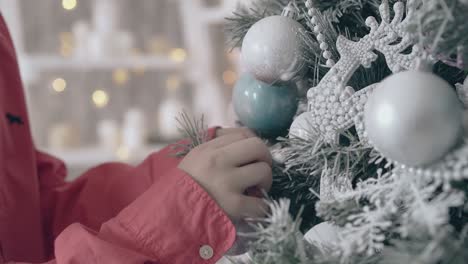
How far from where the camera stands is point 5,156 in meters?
0.66

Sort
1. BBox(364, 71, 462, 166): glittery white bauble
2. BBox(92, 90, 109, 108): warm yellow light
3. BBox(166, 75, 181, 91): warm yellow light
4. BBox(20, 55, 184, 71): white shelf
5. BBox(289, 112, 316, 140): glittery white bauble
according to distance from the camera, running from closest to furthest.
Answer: BBox(364, 71, 462, 166): glittery white bauble → BBox(289, 112, 316, 140): glittery white bauble → BBox(20, 55, 184, 71): white shelf → BBox(92, 90, 109, 108): warm yellow light → BBox(166, 75, 181, 91): warm yellow light

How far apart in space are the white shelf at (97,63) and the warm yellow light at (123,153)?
288mm

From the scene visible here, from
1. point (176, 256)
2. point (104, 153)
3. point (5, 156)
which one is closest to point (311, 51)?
point (176, 256)

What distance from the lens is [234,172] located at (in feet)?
1.39

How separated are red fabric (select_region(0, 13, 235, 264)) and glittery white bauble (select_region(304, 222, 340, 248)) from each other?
77mm

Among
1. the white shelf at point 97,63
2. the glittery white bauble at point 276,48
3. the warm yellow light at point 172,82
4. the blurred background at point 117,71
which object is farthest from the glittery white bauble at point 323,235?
the warm yellow light at point 172,82

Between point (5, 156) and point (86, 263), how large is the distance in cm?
31

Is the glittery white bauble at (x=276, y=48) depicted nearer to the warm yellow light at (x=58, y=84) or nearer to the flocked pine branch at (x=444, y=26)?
the flocked pine branch at (x=444, y=26)

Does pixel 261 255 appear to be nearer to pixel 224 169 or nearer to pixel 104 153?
pixel 224 169

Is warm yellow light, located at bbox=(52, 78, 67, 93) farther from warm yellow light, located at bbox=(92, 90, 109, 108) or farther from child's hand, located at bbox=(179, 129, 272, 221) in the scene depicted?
child's hand, located at bbox=(179, 129, 272, 221)

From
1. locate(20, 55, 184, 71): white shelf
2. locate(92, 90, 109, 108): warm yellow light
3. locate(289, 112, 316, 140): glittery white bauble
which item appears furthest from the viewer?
locate(92, 90, 109, 108): warm yellow light

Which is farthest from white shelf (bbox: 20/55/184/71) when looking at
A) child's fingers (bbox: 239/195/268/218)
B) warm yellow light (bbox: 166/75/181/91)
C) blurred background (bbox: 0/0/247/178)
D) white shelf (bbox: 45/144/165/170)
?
child's fingers (bbox: 239/195/268/218)

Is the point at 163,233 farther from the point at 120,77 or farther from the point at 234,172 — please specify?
the point at 120,77

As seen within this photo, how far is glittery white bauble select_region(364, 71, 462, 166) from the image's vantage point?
27 centimetres
